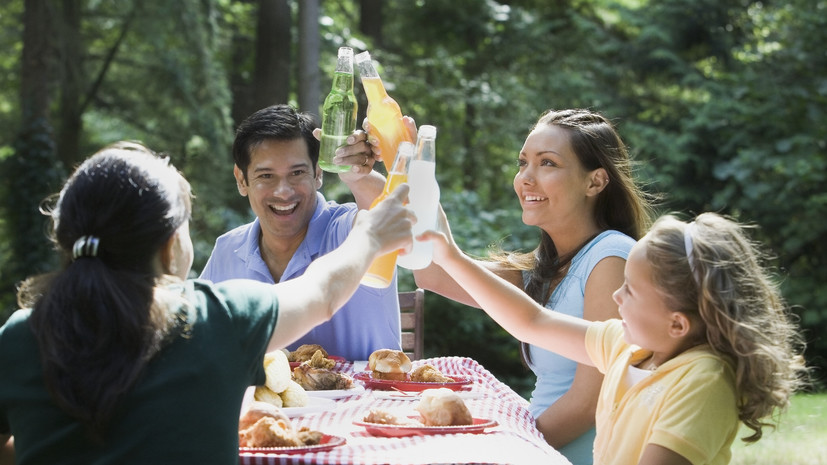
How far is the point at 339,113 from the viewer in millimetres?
3127

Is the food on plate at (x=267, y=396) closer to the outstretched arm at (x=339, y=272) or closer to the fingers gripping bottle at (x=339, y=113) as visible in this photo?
the outstretched arm at (x=339, y=272)

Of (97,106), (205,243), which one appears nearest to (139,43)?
(97,106)

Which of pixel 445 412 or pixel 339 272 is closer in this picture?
pixel 339 272

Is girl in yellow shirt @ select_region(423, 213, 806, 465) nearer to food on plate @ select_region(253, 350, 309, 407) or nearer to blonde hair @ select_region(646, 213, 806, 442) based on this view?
blonde hair @ select_region(646, 213, 806, 442)

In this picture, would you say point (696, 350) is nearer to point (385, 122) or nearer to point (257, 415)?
point (257, 415)

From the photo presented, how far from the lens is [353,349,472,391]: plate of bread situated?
8.87 feet

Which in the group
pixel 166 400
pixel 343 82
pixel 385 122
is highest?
pixel 343 82

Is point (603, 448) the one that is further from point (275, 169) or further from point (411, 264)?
point (275, 169)

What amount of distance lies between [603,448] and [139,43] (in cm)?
1049

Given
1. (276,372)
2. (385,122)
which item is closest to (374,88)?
(385,122)

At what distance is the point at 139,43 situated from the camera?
11578 mm

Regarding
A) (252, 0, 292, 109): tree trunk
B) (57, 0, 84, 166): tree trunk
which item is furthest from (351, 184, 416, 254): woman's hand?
(57, 0, 84, 166): tree trunk

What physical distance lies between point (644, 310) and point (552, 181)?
115cm

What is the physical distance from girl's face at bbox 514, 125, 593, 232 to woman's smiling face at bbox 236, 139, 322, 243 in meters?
0.95
